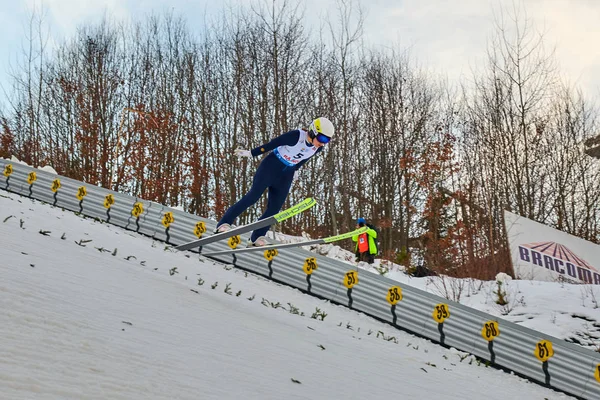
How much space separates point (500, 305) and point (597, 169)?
12255mm

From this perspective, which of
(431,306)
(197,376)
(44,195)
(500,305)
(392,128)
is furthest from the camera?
(392,128)

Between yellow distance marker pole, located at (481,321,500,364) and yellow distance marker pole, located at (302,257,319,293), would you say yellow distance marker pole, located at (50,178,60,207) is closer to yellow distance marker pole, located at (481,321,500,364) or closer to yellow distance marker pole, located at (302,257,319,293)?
yellow distance marker pole, located at (302,257,319,293)

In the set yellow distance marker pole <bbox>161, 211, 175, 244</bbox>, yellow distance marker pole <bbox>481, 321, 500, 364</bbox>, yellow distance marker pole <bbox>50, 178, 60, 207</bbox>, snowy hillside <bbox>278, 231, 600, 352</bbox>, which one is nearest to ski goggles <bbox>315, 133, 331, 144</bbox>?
yellow distance marker pole <bbox>481, 321, 500, 364</bbox>

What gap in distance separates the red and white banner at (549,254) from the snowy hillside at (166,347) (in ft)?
12.0

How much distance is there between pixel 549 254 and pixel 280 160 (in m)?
5.98

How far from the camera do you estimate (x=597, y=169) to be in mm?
18359

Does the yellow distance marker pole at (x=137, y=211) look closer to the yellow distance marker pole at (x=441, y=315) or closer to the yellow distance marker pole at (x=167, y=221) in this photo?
the yellow distance marker pole at (x=167, y=221)

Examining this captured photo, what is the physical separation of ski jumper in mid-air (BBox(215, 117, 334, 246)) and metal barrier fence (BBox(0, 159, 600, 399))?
222cm

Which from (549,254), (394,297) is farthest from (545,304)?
(394,297)

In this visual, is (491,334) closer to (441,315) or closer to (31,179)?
(441,315)

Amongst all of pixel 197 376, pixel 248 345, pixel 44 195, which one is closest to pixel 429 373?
pixel 248 345

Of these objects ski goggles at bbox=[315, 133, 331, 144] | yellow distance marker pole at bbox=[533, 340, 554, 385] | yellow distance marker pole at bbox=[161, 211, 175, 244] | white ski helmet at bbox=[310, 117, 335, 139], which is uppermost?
white ski helmet at bbox=[310, 117, 335, 139]

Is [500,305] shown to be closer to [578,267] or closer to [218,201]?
[578,267]

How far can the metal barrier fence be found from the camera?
647 centimetres
